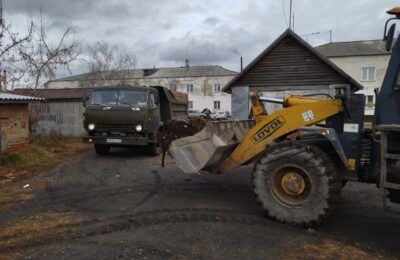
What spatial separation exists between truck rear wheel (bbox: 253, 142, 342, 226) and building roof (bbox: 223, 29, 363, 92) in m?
13.9

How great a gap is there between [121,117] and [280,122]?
24.8 feet

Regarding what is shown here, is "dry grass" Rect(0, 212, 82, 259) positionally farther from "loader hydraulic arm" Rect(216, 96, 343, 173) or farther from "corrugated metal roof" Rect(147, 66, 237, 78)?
"corrugated metal roof" Rect(147, 66, 237, 78)

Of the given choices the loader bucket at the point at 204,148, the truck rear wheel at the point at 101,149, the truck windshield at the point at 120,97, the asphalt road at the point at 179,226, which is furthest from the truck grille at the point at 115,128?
the loader bucket at the point at 204,148

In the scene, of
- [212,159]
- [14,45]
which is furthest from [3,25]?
[212,159]

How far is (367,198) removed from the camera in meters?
7.86

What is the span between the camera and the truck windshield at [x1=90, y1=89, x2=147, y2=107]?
13.3m

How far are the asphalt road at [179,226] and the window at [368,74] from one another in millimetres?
41117

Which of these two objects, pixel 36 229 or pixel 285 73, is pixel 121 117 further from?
pixel 285 73

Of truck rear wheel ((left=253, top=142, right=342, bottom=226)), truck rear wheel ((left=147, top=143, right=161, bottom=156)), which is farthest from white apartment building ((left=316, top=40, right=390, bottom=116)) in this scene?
truck rear wheel ((left=253, top=142, right=342, bottom=226))

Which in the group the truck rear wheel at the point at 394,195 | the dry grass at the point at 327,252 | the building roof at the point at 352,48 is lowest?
the dry grass at the point at 327,252

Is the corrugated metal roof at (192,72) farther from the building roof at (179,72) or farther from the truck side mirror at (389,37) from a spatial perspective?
the truck side mirror at (389,37)

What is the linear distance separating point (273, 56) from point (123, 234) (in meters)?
15.8

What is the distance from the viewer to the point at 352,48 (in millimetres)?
48875

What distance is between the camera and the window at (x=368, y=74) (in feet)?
151
